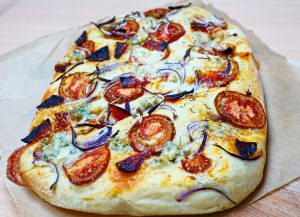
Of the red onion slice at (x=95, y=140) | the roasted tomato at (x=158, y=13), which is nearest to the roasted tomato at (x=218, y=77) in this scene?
the red onion slice at (x=95, y=140)

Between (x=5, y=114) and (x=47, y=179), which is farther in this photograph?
(x=5, y=114)

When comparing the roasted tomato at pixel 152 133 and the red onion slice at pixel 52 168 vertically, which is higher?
the roasted tomato at pixel 152 133

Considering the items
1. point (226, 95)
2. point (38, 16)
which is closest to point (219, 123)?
point (226, 95)

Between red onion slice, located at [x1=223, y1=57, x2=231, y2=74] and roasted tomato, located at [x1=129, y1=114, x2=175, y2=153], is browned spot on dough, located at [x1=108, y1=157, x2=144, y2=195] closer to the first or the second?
roasted tomato, located at [x1=129, y1=114, x2=175, y2=153]

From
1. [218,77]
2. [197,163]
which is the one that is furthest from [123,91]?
[197,163]

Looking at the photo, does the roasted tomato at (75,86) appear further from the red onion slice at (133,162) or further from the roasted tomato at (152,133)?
the red onion slice at (133,162)

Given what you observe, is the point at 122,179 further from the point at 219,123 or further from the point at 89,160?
the point at 219,123

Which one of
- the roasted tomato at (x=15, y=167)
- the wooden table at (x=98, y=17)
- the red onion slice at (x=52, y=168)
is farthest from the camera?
the wooden table at (x=98, y=17)

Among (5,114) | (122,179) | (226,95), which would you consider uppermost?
(226,95)
